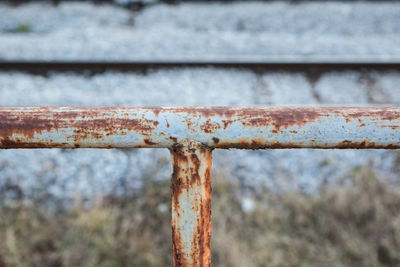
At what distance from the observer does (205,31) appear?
2.64 meters

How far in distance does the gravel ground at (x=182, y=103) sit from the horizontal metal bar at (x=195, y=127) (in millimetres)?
1438

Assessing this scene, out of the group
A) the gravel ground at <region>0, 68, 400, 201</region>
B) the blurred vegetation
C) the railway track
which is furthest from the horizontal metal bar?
the railway track

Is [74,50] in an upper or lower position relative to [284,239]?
upper

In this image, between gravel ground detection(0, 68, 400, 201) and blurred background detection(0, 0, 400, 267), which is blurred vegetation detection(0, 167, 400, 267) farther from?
gravel ground detection(0, 68, 400, 201)

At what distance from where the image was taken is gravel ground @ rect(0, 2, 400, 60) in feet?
7.73

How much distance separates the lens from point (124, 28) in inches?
106

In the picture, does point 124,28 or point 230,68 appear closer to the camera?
point 230,68

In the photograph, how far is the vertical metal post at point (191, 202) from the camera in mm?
549

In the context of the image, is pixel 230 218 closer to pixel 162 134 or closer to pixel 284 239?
pixel 284 239

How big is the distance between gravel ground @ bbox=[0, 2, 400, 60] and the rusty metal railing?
184 cm

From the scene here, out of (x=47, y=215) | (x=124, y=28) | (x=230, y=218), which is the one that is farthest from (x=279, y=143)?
(x=124, y=28)

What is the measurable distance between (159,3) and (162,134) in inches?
108

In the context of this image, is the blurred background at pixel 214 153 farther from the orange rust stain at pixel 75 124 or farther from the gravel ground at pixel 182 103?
the orange rust stain at pixel 75 124

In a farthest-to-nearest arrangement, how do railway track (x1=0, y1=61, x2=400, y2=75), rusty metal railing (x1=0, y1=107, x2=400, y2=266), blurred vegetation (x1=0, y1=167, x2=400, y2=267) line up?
railway track (x1=0, y1=61, x2=400, y2=75)
blurred vegetation (x1=0, y1=167, x2=400, y2=267)
rusty metal railing (x1=0, y1=107, x2=400, y2=266)
